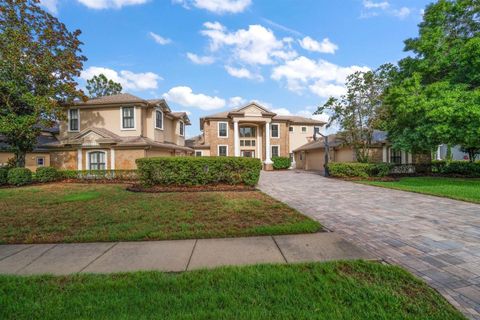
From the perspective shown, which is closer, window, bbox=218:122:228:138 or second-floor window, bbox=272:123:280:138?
window, bbox=218:122:228:138

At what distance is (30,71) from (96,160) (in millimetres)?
6502

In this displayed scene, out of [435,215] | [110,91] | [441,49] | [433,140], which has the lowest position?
[435,215]

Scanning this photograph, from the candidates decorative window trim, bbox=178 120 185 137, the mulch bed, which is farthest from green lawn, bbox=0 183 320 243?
decorative window trim, bbox=178 120 185 137

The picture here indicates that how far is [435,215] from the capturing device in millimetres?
5871

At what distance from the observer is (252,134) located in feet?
101

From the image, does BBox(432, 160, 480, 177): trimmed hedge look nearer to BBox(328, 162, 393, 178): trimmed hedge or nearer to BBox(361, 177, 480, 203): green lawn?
BBox(328, 162, 393, 178): trimmed hedge

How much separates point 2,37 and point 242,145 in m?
23.0

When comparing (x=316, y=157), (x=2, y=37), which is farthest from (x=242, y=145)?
(x=2, y=37)

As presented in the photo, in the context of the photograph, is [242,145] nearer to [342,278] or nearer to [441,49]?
[441,49]

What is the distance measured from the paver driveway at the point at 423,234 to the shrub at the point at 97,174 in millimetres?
11813

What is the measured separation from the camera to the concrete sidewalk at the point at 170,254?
3234 mm

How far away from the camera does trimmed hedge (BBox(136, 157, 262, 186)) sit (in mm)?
10969

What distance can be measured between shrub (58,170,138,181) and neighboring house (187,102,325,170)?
545 inches

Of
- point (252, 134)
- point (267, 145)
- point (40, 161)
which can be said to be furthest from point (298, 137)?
point (40, 161)
